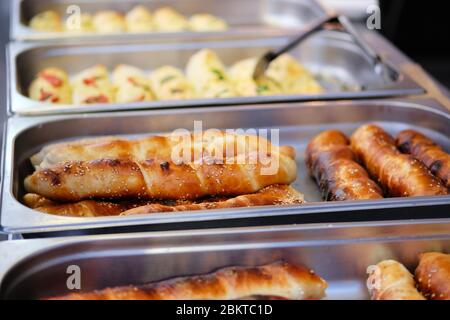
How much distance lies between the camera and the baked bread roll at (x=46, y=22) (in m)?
3.78

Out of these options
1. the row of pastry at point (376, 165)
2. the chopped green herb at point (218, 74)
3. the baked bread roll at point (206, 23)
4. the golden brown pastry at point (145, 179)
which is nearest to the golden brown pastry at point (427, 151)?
the row of pastry at point (376, 165)

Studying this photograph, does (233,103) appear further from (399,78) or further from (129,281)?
(129,281)

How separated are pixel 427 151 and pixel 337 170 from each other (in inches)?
16.4

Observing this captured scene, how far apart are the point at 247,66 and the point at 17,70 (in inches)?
51.9

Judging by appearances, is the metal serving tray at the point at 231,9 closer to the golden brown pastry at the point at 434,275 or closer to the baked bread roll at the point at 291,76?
the baked bread roll at the point at 291,76

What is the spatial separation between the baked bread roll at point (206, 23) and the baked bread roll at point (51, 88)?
41.8 inches

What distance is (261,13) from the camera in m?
4.40

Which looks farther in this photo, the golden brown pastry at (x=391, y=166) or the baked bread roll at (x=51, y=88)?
the baked bread roll at (x=51, y=88)

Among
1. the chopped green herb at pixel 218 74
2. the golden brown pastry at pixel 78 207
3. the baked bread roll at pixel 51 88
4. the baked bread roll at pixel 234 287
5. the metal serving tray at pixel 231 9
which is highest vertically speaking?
the metal serving tray at pixel 231 9

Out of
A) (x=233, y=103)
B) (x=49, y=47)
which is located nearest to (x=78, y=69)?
(x=49, y=47)

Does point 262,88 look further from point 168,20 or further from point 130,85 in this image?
point 168,20

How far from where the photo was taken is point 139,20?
399 centimetres

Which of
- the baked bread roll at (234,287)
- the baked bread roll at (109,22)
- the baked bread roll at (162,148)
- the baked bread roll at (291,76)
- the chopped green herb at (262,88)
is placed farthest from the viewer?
the baked bread roll at (109,22)
